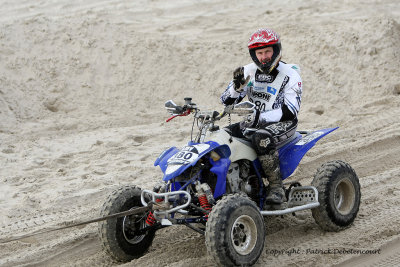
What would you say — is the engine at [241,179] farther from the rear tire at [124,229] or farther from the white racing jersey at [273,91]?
the rear tire at [124,229]

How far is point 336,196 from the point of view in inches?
274

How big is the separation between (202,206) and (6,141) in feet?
18.0

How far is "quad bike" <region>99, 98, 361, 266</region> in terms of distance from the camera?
5.69 m

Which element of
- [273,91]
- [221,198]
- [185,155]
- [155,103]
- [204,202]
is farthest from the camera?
[155,103]

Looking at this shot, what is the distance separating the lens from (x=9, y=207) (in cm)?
785

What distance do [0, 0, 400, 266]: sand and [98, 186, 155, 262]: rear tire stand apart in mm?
179

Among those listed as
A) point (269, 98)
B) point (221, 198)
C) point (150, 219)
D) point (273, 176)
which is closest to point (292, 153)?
point (273, 176)

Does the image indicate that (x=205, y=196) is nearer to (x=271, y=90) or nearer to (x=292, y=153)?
(x=292, y=153)

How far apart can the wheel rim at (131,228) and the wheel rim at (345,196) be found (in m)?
2.22

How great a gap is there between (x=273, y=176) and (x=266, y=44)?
4.75 ft

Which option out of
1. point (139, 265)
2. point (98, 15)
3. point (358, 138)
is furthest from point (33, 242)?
point (98, 15)

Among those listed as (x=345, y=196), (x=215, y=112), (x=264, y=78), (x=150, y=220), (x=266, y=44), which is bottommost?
(x=345, y=196)

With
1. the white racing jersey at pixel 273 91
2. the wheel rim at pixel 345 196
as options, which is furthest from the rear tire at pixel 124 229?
the wheel rim at pixel 345 196

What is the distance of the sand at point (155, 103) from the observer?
6.77 metres
